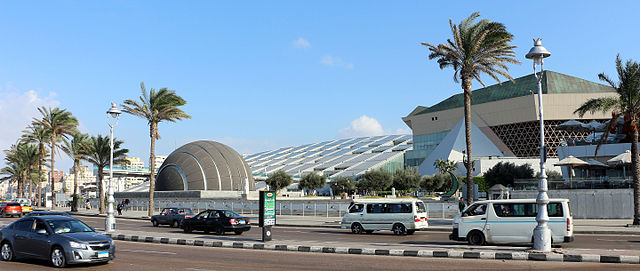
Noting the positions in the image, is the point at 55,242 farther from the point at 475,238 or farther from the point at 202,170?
the point at 202,170

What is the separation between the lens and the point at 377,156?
129 m

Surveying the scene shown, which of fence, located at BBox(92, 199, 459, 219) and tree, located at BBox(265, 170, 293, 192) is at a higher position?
tree, located at BBox(265, 170, 293, 192)

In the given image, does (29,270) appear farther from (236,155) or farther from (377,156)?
(377,156)

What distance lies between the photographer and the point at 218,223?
2786 centimetres

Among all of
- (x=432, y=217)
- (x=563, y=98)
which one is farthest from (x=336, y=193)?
(x=432, y=217)

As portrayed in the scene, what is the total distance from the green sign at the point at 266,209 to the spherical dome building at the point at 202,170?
50757 millimetres

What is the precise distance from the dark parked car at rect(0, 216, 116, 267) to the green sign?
722 centimetres

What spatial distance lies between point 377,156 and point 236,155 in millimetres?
57769

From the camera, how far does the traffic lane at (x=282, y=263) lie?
1445 centimetres

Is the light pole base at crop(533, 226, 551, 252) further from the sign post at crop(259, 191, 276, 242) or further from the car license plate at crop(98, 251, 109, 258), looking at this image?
the car license plate at crop(98, 251, 109, 258)

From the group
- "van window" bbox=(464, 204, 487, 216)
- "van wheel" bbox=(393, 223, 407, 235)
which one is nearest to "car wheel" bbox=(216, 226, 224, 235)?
"van wheel" bbox=(393, 223, 407, 235)

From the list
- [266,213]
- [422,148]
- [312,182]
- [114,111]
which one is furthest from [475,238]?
[422,148]

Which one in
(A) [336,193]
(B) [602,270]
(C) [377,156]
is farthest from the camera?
(C) [377,156]

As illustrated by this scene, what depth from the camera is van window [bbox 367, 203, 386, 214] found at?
1083 inches
